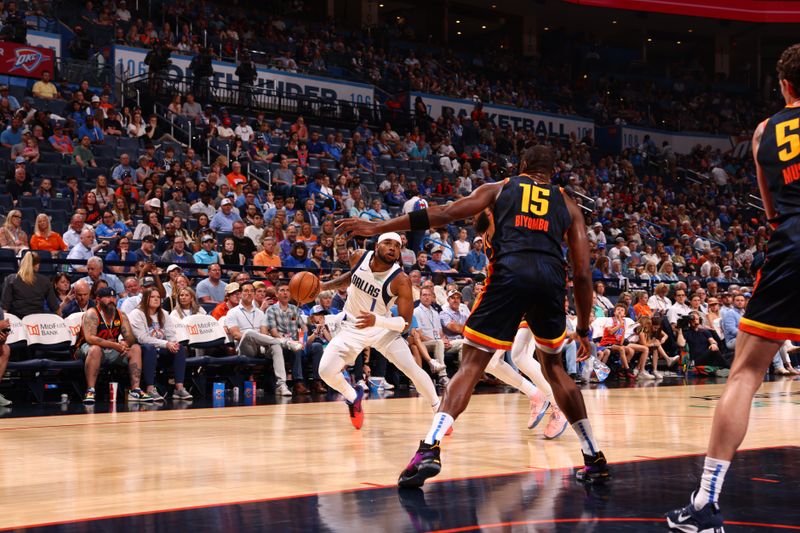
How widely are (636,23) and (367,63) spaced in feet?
54.7

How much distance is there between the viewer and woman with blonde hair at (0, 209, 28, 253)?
12.2m

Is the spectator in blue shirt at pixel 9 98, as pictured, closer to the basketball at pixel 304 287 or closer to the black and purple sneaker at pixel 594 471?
the basketball at pixel 304 287

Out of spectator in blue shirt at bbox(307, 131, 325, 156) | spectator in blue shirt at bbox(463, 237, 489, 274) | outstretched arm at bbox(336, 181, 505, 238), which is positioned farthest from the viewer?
spectator in blue shirt at bbox(307, 131, 325, 156)

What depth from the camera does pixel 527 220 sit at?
5355 millimetres

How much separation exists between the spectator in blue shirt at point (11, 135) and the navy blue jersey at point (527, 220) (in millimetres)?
12621

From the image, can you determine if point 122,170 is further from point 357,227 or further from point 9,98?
point 357,227

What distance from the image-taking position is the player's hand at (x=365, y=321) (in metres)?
7.93

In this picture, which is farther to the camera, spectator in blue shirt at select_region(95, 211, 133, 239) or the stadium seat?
spectator in blue shirt at select_region(95, 211, 133, 239)

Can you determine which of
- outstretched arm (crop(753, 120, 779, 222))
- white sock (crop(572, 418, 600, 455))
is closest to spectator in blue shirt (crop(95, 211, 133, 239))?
white sock (crop(572, 418, 600, 455))

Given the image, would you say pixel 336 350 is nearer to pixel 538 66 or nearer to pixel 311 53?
pixel 311 53

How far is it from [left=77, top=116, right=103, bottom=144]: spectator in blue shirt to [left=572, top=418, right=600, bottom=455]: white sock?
13.5 metres

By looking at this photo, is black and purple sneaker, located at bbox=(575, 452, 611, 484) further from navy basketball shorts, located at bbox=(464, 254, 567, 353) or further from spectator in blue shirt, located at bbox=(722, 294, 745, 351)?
spectator in blue shirt, located at bbox=(722, 294, 745, 351)

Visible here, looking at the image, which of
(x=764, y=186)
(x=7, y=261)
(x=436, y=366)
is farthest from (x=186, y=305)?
(x=764, y=186)

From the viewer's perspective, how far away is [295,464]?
604 cm
